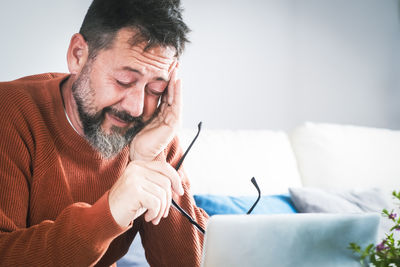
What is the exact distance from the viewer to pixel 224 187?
1.68 m

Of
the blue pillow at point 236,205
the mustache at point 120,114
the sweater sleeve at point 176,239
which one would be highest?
the mustache at point 120,114

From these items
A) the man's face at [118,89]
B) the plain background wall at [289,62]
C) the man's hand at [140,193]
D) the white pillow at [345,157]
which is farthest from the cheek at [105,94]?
the white pillow at [345,157]

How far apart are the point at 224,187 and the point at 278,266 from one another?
1.02 metres

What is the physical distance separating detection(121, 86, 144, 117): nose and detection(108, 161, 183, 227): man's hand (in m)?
0.27

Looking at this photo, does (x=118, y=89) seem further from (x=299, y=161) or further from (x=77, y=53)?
(x=299, y=161)

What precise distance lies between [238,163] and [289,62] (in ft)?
3.18

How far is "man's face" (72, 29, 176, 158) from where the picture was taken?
3.25 ft

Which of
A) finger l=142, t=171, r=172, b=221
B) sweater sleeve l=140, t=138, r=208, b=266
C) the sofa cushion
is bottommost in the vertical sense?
the sofa cushion

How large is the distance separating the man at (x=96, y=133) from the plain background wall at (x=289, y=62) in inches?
31.6

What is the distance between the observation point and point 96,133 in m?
1.04

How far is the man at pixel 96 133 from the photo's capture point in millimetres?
792

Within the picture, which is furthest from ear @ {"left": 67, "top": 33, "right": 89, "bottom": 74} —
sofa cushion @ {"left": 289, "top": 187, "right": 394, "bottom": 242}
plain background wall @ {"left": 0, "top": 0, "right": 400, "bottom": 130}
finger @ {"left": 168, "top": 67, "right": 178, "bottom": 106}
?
sofa cushion @ {"left": 289, "top": 187, "right": 394, "bottom": 242}

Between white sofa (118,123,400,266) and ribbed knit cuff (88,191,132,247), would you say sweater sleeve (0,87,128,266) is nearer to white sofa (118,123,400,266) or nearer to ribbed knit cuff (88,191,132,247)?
ribbed knit cuff (88,191,132,247)

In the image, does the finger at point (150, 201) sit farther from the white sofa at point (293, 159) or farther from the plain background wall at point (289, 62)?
the plain background wall at point (289, 62)
